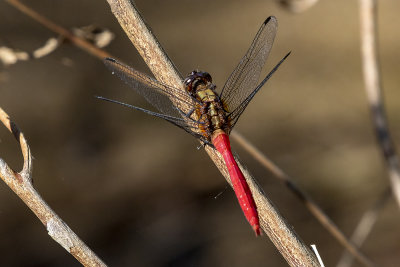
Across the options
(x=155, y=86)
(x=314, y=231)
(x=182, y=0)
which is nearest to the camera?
(x=155, y=86)

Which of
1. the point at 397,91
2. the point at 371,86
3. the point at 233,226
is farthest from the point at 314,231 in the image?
the point at 371,86

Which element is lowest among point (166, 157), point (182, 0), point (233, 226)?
point (233, 226)

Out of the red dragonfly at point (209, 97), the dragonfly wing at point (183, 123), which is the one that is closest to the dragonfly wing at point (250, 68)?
the red dragonfly at point (209, 97)

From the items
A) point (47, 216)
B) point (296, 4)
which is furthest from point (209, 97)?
point (47, 216)

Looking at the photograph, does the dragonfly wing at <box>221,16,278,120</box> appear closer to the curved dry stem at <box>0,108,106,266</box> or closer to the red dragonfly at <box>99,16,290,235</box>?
the red dragonfly at <box>99,16,290,235</box>

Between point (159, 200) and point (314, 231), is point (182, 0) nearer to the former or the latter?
point (159, 200)

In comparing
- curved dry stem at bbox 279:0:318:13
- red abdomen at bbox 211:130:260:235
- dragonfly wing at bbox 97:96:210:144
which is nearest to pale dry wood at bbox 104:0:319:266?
red abdomen at bbox 211:130:260:235

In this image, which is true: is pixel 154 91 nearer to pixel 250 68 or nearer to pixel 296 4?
pixel 250 68
